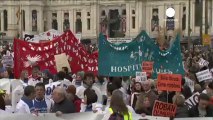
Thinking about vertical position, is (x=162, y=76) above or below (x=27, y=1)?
below

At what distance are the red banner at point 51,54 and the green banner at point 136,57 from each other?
2.55 meters

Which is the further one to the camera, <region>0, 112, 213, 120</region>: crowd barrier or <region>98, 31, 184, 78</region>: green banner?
<region>98, 31, 184, 78</region>: green banner

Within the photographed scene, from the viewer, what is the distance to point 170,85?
31.8ft

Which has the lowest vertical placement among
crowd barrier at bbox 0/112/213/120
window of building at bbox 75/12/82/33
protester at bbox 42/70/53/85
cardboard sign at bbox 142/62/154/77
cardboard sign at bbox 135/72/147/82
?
crowd barrier at bbox 0/112/213/120

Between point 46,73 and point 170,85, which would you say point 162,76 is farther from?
point 46,73

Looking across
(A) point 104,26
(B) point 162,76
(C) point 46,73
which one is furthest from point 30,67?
(A) point 104,26

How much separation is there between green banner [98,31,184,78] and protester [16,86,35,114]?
138 inches

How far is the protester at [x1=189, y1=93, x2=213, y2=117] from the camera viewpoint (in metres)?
8.95

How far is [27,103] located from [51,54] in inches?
258

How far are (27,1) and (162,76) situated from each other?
3018 inches

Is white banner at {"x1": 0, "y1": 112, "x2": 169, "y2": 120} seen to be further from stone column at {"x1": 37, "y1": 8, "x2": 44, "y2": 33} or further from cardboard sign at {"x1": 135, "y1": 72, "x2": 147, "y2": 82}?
stone column at {"x1": 37, "y1": 8, "x2": 44, "y2": 33}

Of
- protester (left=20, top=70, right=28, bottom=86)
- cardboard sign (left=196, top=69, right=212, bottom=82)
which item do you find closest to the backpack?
cardboard sign (left=196, top=69, right=212, bottom=82)

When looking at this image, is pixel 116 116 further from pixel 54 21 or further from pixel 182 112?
pixel 54 21

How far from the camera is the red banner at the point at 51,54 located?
15336 millimetres
